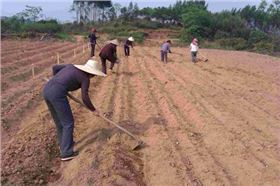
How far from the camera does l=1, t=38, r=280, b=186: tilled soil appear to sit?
533 centimetres

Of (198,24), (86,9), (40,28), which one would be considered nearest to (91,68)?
(40,28)

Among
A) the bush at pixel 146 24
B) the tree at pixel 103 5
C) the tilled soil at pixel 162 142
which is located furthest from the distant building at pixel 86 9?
the tilled soil at pixel 162 142

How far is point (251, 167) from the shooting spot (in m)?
5.62

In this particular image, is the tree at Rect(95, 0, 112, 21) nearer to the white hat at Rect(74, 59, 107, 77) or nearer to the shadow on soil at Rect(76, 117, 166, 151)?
the shadow on soil at Rect(76, 117, 166, 151)

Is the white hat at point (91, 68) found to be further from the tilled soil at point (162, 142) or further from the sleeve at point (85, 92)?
the tilled soil at point (162, 142)

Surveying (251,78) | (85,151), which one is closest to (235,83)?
(251,78)

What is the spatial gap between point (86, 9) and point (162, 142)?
226ft

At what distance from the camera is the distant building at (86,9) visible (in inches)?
2793

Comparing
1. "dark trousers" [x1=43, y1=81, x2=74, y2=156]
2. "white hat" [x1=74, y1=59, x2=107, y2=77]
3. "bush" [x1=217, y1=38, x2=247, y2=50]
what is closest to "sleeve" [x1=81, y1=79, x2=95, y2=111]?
"white hat" [x1=74, y1=59, x2=107, y2=77]

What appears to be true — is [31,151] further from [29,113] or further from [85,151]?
[29,113]

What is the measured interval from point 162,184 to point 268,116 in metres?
4.03

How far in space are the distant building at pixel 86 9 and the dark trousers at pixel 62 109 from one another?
65993 mm

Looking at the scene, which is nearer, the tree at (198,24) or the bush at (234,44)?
the bush at (234,44)

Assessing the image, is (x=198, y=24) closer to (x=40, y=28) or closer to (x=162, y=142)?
(x=40, y=28)
